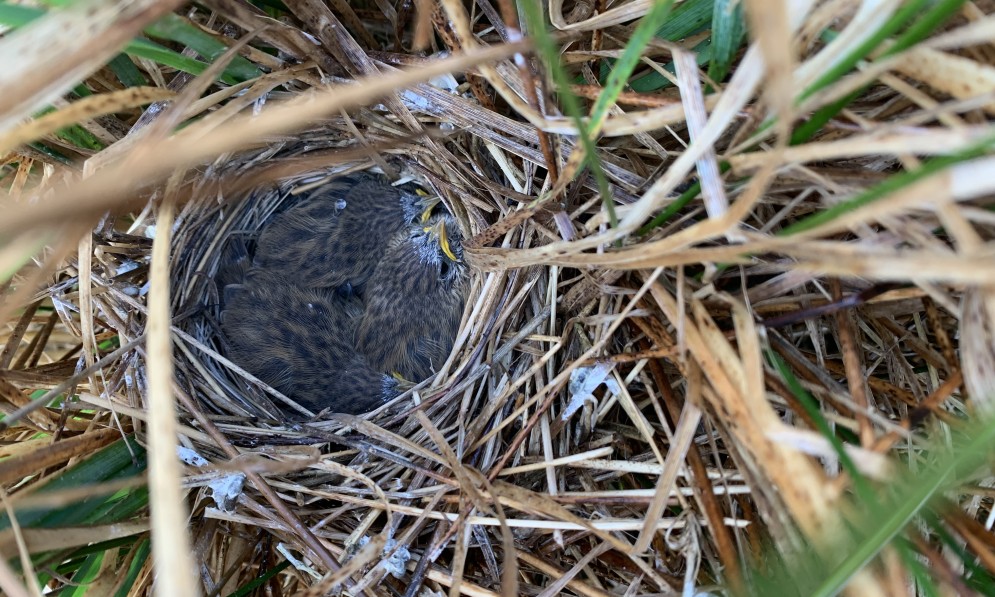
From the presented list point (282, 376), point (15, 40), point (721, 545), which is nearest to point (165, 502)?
point (15, 40)

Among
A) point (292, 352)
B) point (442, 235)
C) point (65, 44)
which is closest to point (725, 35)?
point (65, 44)

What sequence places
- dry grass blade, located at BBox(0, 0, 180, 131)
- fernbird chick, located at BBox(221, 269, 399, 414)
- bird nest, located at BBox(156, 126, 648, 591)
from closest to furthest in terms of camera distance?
dry grass blade, located at BBox(0, 0, 180, 131), bird nest, located at BBox(156, 126, 648, 591), fernbird chick, located at BBox(221, 269, 399, 414)

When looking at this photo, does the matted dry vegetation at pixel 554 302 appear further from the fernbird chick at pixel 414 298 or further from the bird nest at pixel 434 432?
the fernbird chick at pixel 414 298

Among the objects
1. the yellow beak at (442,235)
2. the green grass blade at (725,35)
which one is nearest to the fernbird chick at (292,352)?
the yellow beak at (442,235)

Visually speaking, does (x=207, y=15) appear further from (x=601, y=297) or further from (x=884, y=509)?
(x=884, y=509)

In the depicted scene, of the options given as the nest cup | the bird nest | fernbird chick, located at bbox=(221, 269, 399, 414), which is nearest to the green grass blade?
the bird nest

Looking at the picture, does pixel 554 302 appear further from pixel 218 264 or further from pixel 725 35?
pixel 218 264

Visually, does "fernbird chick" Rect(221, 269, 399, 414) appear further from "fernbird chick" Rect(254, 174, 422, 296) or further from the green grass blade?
the green grass blade
